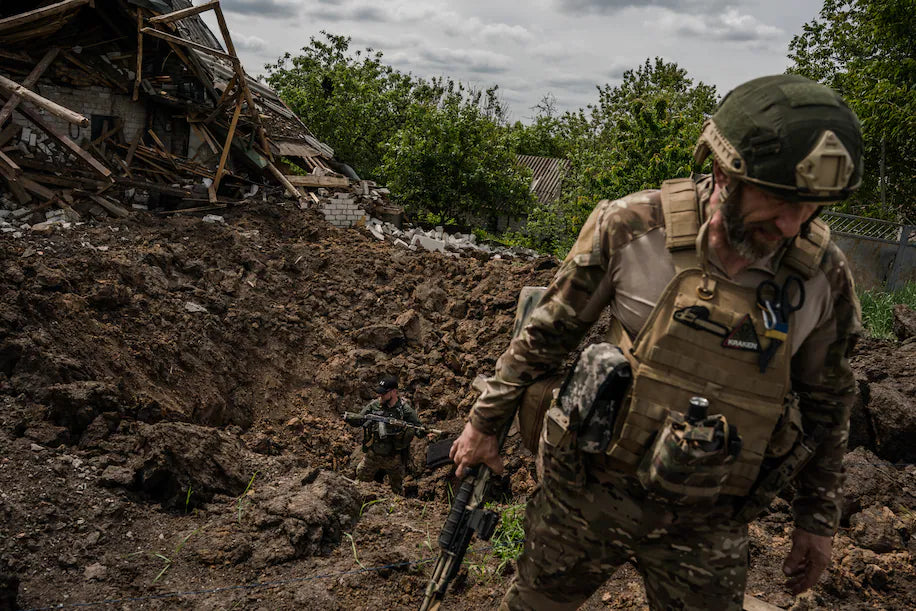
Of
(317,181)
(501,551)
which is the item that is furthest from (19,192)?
(501,551)

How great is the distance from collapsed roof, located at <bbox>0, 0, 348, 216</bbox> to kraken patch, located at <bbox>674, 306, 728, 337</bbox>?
8746 millimetres

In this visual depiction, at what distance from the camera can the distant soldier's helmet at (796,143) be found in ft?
5.08

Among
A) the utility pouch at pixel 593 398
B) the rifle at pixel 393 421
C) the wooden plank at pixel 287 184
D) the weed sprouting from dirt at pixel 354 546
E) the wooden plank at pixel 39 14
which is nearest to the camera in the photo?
the utility pouch at pixel 593 398

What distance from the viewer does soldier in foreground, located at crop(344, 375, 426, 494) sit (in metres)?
5.49

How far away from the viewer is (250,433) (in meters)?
5.94

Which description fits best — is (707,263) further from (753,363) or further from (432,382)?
(432,382)

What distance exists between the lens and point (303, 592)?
314 centimetres

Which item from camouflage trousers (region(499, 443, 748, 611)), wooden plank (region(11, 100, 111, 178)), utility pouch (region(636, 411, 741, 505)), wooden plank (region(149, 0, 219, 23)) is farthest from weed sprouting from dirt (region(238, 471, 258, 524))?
wooden plank (region(149, 0, 219, 23))

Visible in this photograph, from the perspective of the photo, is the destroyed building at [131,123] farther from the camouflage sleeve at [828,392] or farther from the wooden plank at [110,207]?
the camouflage sleeve at [828,392]

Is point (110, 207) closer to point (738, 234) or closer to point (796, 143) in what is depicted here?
point (738, 234)

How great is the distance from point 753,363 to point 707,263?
0.88 ft

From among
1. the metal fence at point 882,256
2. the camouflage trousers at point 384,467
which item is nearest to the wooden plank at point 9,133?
the camouflage trousers at point 384,467

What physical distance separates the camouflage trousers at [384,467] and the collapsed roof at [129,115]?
5.91m

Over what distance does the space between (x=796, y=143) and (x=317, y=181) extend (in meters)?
11.8
